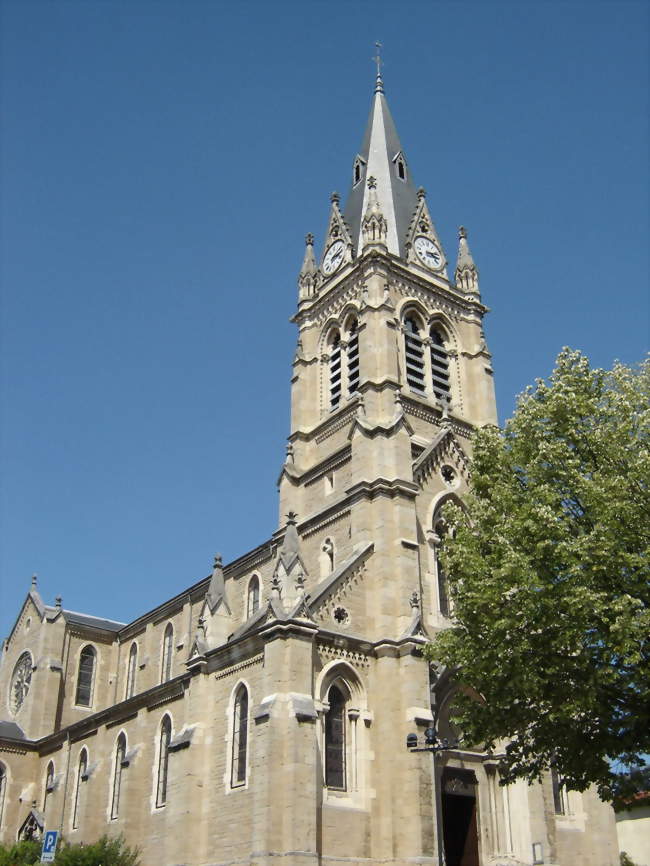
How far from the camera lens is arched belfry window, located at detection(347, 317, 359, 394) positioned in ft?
126

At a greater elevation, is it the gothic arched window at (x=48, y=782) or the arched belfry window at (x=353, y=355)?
the arched belfry window at (x=353, y=355)

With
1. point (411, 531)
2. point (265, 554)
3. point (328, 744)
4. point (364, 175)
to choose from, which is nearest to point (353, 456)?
point (411, 531)

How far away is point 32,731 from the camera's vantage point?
44.5 metres

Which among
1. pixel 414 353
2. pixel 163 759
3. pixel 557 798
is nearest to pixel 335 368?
pixel 414 353

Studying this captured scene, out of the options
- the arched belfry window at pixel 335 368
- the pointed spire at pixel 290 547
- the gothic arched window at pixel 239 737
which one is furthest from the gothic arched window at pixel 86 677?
the pointed spire at pixel 290 547

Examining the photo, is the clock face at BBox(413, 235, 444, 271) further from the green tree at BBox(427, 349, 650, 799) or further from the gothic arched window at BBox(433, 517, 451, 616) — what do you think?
the green tree at BBox(427, 349, 650, 799)

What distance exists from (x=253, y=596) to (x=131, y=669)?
1275 cm

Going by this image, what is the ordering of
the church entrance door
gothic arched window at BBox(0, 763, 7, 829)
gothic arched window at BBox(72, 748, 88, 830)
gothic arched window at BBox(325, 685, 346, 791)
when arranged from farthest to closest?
gothic arched window at BBox(0, 763, 7, 829), gothic arched window at BBox(72, 748, 88, 830), the church entrance door, gothic arched window at BBox(325, 685, 346, 791)

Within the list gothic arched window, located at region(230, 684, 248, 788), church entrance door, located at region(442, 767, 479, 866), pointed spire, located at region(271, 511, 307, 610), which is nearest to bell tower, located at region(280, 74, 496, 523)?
pointed spire, located at region(271, 511, 307, 610)

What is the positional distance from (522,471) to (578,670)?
18.0 feet

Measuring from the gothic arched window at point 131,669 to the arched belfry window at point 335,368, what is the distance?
58.9 ft

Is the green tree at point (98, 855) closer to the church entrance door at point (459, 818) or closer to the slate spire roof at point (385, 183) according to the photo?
the church entrance door at point (459, 818)

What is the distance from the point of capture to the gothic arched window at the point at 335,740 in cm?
2709

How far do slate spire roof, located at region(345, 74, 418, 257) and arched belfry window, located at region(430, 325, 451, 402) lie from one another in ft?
13.7
